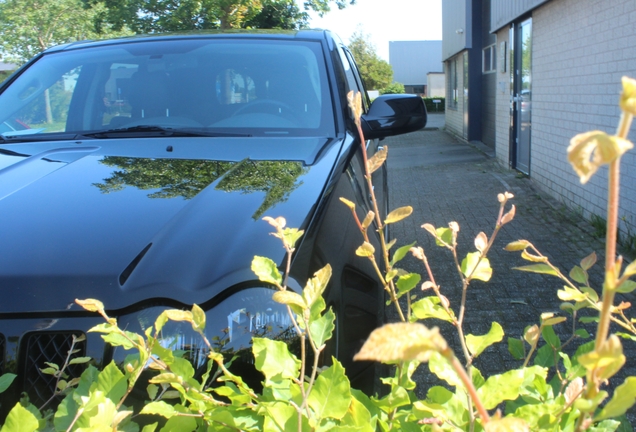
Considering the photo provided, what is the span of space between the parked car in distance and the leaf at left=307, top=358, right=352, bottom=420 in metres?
0.43

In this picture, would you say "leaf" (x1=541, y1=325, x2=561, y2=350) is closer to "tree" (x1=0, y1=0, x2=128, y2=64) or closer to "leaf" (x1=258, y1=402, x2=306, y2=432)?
"leaf" (x1=258, y1=402, x2=306, y2=432)

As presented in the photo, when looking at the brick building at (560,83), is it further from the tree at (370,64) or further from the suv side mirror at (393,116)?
the tree at (370,64)

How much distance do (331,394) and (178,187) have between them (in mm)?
1237

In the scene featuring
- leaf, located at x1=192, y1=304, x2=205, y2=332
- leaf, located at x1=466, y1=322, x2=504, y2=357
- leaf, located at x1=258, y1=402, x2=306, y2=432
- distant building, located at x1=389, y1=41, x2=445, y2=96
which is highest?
distant building, located at x1=389, y1=41, x2=445, y2=96

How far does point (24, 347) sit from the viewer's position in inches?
56.2

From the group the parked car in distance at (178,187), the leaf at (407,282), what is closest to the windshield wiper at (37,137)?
the parked car in distance at (178,187)

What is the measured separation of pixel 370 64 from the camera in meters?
65.1

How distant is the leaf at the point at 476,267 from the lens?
4.14 feet

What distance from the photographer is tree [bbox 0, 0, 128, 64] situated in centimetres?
3116

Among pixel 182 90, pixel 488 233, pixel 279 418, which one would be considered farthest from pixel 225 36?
pixel 488 233

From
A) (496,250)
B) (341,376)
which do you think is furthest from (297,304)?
(496,250)

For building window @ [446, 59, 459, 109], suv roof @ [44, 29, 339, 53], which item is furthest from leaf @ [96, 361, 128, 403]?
building window @ [446, 59, 459, 109]

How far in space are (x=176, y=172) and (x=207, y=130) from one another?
0.83 m

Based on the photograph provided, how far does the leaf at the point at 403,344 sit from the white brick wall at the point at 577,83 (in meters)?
5.86
